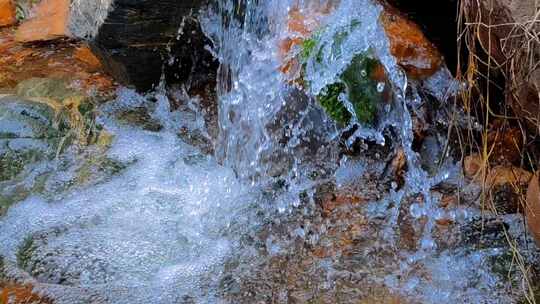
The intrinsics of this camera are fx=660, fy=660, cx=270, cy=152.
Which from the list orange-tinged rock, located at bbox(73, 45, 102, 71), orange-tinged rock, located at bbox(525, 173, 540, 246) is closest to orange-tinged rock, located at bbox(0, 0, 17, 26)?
orange-tinged rock, located at bbox(73, 45, 102, 71)

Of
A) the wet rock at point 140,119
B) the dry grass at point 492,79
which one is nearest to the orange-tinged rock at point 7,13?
the wet rock at point 140,119

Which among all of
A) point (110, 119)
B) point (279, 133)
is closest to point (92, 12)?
point (110, 119)

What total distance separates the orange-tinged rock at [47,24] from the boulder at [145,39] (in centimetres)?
71

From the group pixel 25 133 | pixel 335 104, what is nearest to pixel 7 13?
pixel 25 133

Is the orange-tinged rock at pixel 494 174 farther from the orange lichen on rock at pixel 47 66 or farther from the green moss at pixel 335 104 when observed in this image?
the orange lichen on rock at pixel 47 66

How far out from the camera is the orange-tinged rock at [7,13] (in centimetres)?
436

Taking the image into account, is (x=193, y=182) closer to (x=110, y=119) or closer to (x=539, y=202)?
(x=110, y=119)

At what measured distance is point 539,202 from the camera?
2439mm

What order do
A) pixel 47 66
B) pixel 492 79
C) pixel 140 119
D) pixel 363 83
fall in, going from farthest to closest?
pixel 47 66 < pixel 140 119 < pixel 363 83 < pixel 492 79

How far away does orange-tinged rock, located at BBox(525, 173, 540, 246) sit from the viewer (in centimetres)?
245

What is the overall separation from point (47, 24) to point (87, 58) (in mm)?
494

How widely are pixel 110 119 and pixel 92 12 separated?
0.56m

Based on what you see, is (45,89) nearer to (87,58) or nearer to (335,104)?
(87,58)

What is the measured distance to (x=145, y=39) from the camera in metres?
3.11
